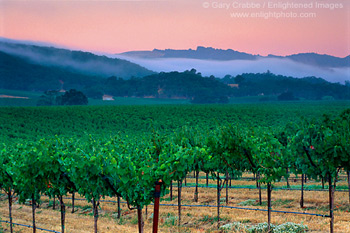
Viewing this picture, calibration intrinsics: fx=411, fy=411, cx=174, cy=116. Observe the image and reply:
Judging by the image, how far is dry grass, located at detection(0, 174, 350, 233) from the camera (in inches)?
716

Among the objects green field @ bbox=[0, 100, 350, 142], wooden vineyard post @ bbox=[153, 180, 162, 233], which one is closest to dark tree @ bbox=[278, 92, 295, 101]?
green field @ bbox=[0, 100, 350, 142]

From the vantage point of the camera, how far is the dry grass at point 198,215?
18.2 metres

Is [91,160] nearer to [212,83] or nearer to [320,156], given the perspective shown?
[320,156]

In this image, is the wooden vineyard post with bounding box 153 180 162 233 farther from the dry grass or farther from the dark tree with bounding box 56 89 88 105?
the dark tree with bounding box 56 89 88 105

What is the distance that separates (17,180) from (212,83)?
18410 cm

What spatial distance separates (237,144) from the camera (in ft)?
55.9

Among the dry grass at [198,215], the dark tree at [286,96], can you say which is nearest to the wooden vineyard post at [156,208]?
the dry grass at [198,215]

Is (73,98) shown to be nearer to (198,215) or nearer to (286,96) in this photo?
(286,96)

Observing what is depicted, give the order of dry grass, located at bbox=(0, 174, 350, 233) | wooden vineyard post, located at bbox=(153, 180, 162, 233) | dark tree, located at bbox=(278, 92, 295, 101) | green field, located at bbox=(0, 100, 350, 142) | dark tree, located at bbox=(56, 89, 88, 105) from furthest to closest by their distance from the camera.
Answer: dark tree, located at bbox=(278, 92, 295, 101) < dark tree, located at bbox=(56, 89, 88, 105) < green field, located at bbox=(0, 100, 350, 142) < dry grass, located at bbox=(0, 174, 350, 233) < wooden vineyard post, located at bbox=(153, 180, 162, 233)

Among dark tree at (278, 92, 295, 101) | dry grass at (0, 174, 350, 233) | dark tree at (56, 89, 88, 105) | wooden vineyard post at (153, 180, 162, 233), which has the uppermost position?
dark tree at (278, 92, 295, 101)

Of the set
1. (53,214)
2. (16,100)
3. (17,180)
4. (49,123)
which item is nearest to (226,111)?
(49,123)

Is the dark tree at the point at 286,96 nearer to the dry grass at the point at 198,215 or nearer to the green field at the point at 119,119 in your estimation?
the green field at the point at 119,119

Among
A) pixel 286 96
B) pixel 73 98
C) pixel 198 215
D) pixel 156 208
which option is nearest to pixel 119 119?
pixel 73 98

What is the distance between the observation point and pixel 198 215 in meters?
20.4
